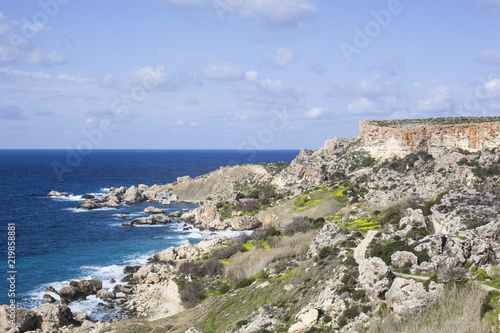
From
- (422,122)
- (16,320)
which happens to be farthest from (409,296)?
(422,122)

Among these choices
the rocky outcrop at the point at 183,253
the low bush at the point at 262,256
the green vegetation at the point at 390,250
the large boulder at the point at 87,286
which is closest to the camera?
the green vegetation at the point at 390,250

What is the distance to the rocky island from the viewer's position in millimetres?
21109

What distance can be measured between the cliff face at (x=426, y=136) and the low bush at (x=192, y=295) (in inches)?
1863

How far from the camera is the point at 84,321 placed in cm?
3872

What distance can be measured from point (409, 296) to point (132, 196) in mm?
108777

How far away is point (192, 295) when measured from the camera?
1649 inches

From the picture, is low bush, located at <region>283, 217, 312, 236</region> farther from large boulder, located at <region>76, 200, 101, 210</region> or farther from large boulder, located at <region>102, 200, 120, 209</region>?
large boulder, located at <region>102, 200, 120, 209</region>

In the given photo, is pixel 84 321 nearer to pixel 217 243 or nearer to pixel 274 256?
pixel 274 256

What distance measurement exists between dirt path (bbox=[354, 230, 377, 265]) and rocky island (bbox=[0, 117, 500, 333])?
0.19 meters

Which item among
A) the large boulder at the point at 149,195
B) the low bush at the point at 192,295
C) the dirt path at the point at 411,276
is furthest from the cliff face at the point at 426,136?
the large boulder at the point at 149,195

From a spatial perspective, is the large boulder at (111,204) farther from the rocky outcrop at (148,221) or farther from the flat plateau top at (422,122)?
the flat plateau top at (422,122)

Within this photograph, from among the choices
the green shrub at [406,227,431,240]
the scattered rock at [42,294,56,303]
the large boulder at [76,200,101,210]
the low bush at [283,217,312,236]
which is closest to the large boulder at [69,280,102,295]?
the scattered rock at [42,294,56,303]

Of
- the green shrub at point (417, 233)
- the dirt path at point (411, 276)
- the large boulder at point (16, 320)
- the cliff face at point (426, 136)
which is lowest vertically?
the large boulder at point (16, 320)

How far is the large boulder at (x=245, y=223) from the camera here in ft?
259
